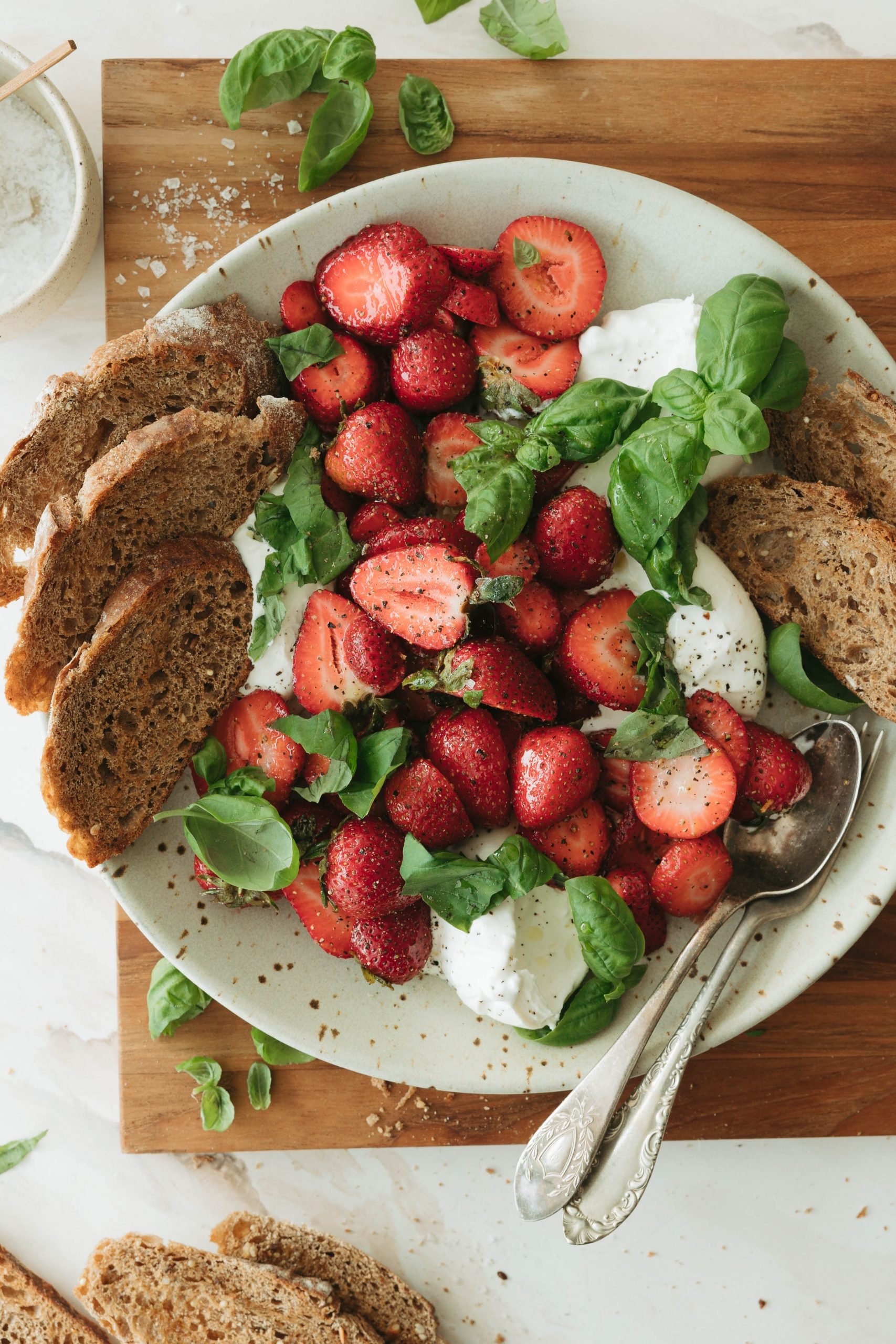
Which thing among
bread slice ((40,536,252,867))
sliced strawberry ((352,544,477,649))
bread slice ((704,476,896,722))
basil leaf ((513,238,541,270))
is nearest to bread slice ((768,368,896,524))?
bread slice ((704,476,896,722))

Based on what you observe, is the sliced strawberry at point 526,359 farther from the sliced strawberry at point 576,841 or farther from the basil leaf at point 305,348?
the sliced strawberry at point 576,841

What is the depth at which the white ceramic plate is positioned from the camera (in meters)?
1.85

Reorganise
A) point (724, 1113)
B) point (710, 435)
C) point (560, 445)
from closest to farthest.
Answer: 1. point (710, 435)
2. point (560, 445)
3. point (724, 1113)

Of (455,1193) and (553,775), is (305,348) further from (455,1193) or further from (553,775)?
(455,1193)

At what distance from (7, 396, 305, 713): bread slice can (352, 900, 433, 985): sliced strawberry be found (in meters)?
0.70

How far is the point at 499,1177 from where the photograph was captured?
220cm

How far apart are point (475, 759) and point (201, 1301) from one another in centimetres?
129

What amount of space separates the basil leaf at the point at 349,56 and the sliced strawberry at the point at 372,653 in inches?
39.2

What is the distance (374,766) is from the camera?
181 cm

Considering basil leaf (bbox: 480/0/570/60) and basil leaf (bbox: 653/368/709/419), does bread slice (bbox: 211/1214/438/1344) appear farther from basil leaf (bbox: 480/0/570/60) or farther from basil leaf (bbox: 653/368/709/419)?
basil leaf (bbox: 480/0/570/60)

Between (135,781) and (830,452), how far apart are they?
1.38 metres

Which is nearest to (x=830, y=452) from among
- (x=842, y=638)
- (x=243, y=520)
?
(x=842, y=638)

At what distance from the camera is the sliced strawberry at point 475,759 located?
1.82m

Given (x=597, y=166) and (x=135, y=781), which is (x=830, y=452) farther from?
(x=135, y=781)
